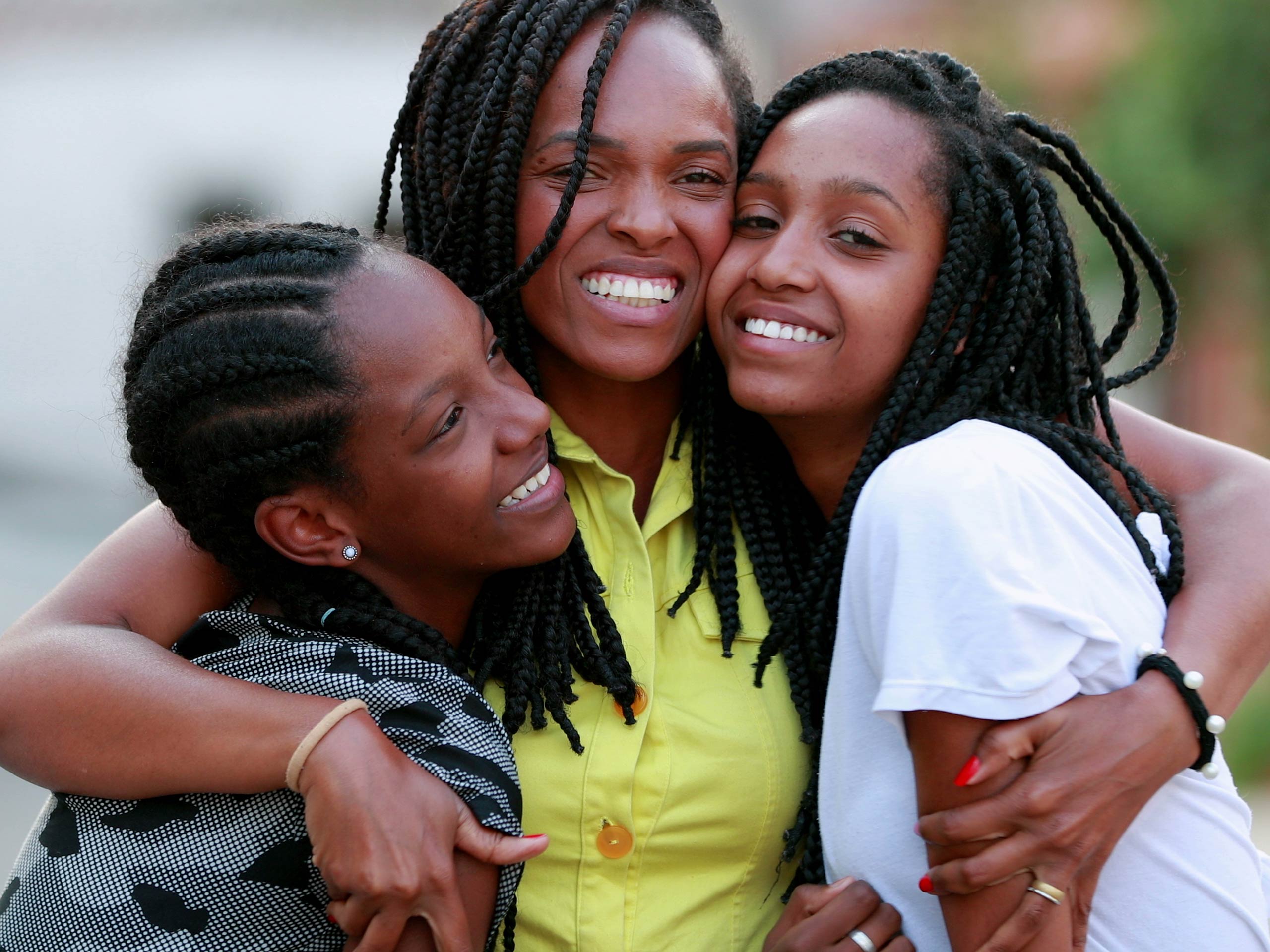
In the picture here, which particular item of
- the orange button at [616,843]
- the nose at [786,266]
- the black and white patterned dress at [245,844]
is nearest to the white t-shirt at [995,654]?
the orange button at [616,843]

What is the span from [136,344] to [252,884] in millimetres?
921

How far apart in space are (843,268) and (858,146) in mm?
226

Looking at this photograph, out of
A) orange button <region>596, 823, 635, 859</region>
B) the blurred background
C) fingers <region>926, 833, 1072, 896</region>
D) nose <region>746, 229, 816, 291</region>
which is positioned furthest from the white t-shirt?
the blurred background

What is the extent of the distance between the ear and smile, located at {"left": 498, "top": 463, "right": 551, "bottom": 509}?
0.85 ft

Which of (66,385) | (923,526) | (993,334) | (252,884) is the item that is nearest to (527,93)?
(993,334)

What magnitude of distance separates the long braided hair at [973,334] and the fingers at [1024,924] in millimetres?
438

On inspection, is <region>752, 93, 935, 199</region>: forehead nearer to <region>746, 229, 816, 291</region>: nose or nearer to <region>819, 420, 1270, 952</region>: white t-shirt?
<region>746, 229, 816, 291</region>: nose

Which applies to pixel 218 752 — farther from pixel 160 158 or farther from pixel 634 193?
pixel 160 158

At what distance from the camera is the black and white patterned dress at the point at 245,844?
1.94 metres

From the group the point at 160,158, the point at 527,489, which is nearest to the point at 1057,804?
the point at 527,489

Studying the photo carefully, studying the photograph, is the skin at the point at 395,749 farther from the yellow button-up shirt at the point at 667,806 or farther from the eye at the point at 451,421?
the eye at the point at 451,421

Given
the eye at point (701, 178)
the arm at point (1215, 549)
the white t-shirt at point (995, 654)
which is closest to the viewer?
the white t-shirt at point (995, 654)

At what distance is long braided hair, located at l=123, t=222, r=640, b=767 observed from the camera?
2141 mm

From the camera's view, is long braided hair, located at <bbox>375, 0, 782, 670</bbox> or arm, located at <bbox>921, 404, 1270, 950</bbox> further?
long braided hair, located at <bbox>375, 0, 782, 670</bbox>
